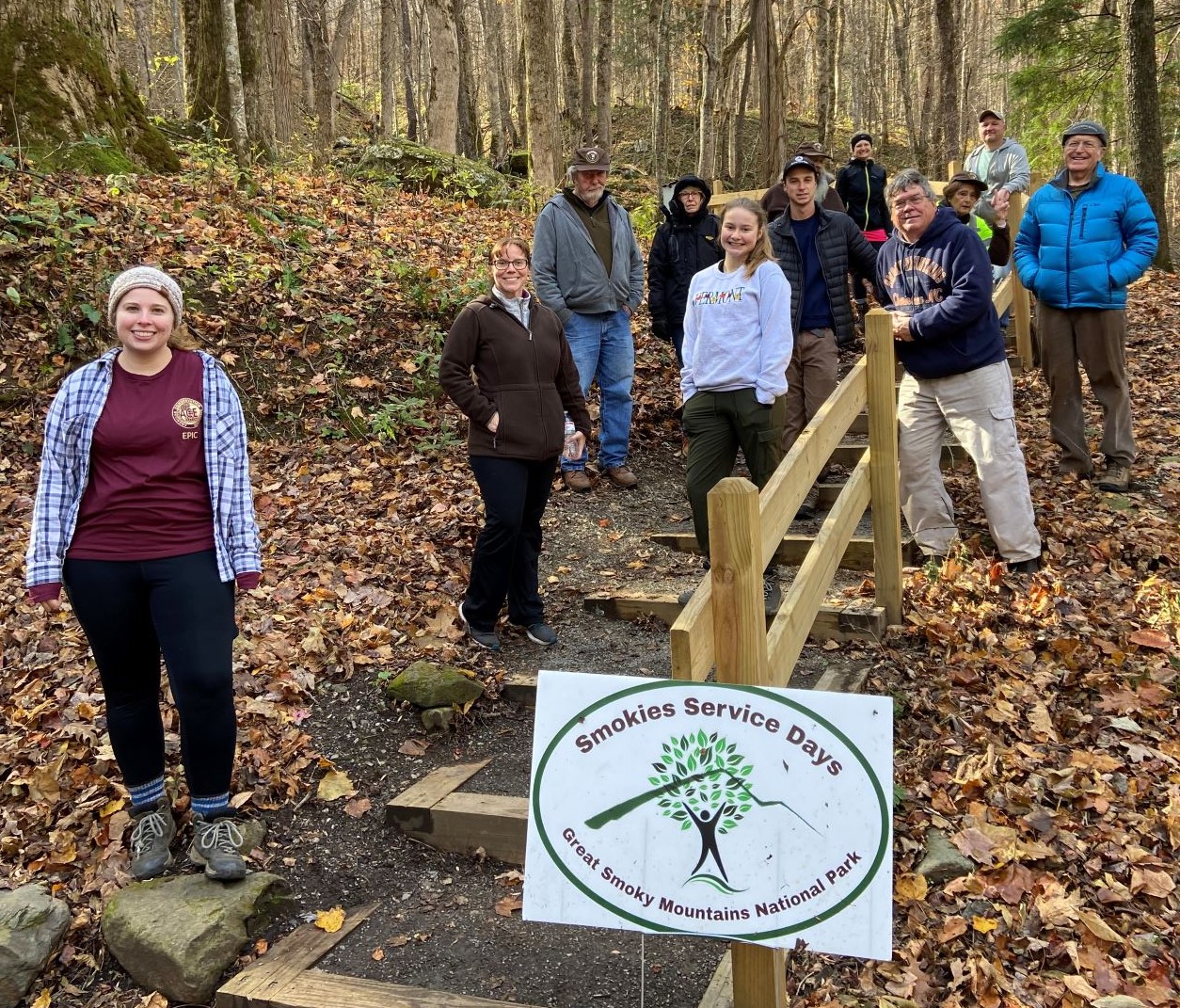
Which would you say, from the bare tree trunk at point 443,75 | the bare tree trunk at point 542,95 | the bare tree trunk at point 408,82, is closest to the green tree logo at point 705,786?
the bare tree trunk at point 542,95

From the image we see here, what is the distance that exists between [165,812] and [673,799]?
230cm

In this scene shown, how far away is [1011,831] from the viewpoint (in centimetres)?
363

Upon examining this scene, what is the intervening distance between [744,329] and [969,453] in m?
1.65

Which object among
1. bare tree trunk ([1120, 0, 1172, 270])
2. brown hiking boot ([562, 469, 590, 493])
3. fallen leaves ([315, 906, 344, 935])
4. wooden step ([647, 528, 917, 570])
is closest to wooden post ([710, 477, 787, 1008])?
fallen leaves ([315, 906, 344, 935])

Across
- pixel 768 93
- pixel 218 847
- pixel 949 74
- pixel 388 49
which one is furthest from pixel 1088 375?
pixel 388 49

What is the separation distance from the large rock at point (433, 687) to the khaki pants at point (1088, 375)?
180 inches

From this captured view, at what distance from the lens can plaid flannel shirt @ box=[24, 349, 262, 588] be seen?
322 cm

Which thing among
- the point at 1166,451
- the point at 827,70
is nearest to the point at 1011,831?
the point at 1166,451

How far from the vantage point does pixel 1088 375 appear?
6.54 metres

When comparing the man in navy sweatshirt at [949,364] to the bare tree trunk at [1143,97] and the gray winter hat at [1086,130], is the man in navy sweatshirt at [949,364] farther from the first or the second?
the bare tree trunk at [1143,97]

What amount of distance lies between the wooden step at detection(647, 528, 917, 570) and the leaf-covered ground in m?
0.29

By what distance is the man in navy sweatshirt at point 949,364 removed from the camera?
5.23 metres

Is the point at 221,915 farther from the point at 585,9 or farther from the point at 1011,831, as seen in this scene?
the point at 585,9

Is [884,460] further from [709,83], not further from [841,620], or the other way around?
[709,83]
